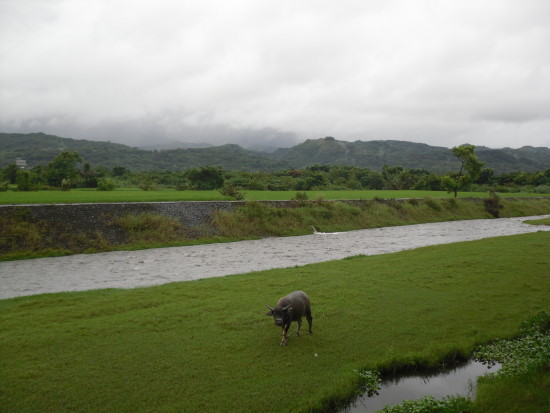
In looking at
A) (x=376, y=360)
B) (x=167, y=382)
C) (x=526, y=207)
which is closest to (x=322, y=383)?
(x=376, y=360)

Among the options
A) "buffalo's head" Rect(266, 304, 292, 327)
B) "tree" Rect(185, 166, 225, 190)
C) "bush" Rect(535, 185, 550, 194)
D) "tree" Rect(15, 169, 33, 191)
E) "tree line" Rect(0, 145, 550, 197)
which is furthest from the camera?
"bush" Rect(535, 185, 550, 194)

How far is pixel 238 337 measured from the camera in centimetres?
985

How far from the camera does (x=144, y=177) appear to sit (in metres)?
75.2

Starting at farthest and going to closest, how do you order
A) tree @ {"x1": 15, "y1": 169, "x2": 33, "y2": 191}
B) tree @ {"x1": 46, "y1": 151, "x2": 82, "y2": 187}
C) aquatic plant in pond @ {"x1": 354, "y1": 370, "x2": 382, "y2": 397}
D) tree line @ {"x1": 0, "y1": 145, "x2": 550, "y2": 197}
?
tree @ {"x1": 46, "y1": 151, "x2": 82, "y2": 187} < tree line @ {"x1": 0, "y1": 145, "x2": 550, "y2": 197} < tree @ {"x1": 15, "y1": 169, "x2": 33, "y2": 191} < aquatic plant in pond @ {"x1": 354, "y1": 370, "x2": 382, "y2": 397}

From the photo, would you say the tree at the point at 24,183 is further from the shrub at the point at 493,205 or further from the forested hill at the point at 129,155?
the forested hill at the point at 129,155

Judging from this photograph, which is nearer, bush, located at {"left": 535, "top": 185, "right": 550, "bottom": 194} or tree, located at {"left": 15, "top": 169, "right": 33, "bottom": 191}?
tree, located at {"left": 15, "top": 169, "right": 33, "bottom": 191}

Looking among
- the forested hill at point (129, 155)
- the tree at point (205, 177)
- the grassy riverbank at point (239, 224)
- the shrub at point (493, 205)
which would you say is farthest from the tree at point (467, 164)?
the forested hill at point (129, 155)

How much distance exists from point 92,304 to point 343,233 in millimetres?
28431

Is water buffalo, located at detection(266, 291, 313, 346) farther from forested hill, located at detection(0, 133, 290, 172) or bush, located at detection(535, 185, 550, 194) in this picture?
forested hill, located at detection(0, 133, 290, 172)

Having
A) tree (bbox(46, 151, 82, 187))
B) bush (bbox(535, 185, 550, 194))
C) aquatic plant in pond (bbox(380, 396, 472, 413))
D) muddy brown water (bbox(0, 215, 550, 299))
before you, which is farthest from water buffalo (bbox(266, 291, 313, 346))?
bush (bbox(535, 185, 550, 194))

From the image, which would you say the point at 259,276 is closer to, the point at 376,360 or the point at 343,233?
the point at 376,360

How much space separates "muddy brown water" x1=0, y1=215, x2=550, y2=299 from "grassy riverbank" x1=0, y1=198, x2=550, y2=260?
1.55 m

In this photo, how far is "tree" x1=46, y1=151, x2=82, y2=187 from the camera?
184ft

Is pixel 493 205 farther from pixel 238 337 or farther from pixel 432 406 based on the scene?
pixel 432 406
